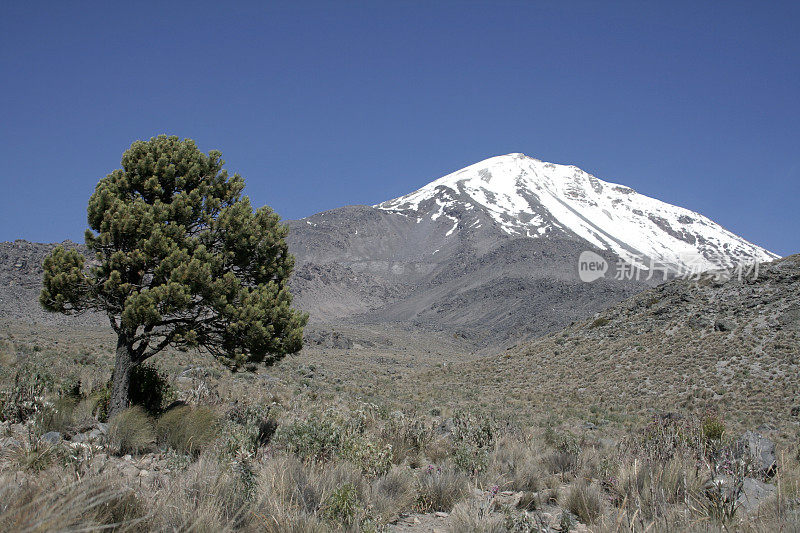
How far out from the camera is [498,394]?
27359 millimetres

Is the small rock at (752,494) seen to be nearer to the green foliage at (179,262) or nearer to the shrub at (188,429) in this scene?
the shrub at (188,429)

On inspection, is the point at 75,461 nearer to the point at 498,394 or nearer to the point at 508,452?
the point at 508,452

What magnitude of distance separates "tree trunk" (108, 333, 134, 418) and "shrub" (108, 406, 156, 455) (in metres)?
1.53

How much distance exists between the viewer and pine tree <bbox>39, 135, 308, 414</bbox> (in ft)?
29.8

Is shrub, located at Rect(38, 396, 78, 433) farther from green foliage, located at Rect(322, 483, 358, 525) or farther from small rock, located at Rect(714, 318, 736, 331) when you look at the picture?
small rock, located at Rect(714, 318, 736, 331)

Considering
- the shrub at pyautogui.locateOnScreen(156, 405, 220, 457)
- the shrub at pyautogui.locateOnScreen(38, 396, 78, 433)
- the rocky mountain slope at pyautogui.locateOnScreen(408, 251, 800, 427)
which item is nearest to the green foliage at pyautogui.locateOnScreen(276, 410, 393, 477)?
the shrub at pyautogui.locateOnScreen(156, 405, 220, 457)

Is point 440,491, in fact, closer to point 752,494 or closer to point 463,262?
point 752,494

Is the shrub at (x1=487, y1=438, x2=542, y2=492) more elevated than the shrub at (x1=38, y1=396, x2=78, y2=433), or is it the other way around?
the shrub at (x1=38, y1=396, x2=78, y2=433)

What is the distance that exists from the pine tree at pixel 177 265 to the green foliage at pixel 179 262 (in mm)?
20

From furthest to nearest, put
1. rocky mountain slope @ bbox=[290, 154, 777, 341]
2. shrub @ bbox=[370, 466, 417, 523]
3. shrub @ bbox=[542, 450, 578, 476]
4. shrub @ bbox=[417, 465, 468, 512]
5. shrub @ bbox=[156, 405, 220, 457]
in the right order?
rocky mountain slope @ bbox=[290, 154, 777, 341] → shrub @ bbox=[156, 405, 220, 457] → shrub @ bbox=[542, 450, 578, 476] → shrub @ bbox=[417, 465, 468, 512] → shrub @ bbox=[370, 466, 417, 523]

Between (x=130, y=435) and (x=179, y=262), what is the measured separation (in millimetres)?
3076

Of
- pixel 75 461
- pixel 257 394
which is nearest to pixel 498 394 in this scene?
pixel 257 394

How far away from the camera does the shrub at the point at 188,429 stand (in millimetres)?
7570

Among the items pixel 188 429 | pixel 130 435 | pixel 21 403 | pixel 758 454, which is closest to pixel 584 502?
pixel 758 454
